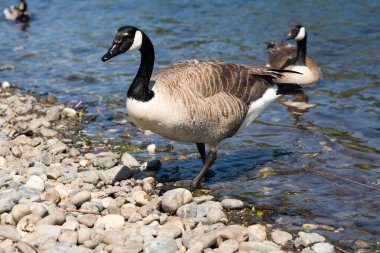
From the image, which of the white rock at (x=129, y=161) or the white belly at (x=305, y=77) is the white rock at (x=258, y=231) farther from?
the white belly at (x=305, y=77)

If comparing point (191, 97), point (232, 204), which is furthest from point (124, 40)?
point (232, 204)

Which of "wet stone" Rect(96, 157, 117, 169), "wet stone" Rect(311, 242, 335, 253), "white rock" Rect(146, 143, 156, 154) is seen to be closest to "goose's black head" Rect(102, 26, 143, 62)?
"wet stone" Rect(96, 157, 117, 169)

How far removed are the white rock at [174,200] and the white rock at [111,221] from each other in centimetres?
55

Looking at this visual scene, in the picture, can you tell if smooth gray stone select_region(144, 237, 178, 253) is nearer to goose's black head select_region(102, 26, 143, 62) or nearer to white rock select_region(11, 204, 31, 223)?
white rock select_region(11, 204, 31, 223)

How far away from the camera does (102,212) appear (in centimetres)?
626

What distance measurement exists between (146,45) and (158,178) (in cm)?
167

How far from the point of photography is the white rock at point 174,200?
6270 mm

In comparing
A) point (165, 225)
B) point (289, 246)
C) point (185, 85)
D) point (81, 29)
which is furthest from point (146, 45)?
point (81, 29)

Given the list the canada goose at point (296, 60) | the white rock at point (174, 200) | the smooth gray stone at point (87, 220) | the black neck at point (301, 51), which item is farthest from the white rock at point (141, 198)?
the black neck at point (301, 51)

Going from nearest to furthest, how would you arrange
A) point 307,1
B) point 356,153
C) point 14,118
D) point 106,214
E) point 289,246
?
1. point 289,246
2. point 106,214
3. point 356,153
4. point 14,118
5. point 307,1

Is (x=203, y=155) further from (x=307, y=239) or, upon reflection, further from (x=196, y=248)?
(x=196, y=248)

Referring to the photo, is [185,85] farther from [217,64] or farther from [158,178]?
[158,178]

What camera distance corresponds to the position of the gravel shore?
17.7 ft

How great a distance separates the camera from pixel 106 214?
6.14m
